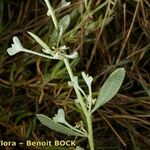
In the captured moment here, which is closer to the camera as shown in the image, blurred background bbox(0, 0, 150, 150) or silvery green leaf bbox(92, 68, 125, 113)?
silvery green leaf bbox(92, 68, 125, 113)

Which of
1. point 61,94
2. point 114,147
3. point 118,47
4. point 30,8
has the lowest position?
point 114,147

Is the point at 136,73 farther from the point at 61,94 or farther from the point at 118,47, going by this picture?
the point at 61,94

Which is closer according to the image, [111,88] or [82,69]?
[111,88]

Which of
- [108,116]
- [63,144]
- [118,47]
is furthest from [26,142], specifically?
[118,47]

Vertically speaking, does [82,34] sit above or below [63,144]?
above

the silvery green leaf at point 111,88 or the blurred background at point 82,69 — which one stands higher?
the blurred background at point 82,69

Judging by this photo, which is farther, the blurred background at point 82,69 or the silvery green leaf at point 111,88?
the blurred background at point 82,69

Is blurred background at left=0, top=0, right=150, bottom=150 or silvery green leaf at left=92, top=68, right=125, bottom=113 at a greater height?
blurred background at left=0, top=0, right=150, bottom=150

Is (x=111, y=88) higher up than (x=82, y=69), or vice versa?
(x=82, y=69)

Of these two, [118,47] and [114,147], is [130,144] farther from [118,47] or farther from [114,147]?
[118,47]
